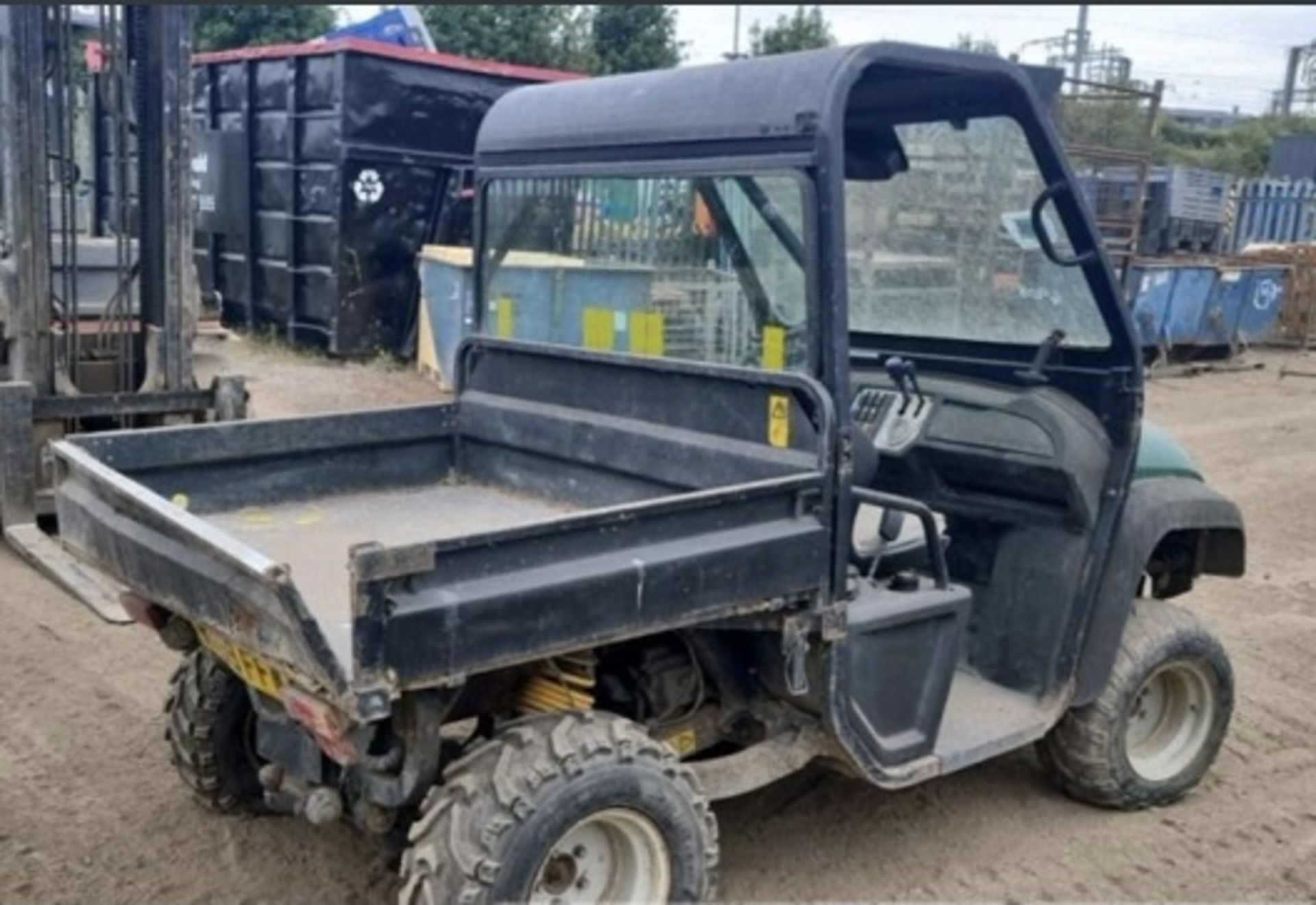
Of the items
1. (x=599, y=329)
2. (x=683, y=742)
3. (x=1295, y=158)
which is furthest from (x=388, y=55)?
(x=1295, y=158)

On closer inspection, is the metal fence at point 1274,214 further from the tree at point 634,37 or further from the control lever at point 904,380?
the control lever at point 904,380

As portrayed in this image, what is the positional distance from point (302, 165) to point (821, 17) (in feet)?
55.1

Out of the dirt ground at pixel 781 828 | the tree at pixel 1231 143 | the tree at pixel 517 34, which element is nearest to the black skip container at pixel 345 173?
the dirt ground at pixel 781 828

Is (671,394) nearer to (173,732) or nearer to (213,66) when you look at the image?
(173,732)

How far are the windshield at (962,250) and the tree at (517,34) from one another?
18190mm

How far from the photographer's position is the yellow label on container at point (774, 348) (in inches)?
133

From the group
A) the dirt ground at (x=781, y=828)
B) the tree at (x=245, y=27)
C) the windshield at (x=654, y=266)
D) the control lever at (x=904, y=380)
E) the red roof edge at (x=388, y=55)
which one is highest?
the tree at (x=245, y=27)

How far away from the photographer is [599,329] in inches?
153

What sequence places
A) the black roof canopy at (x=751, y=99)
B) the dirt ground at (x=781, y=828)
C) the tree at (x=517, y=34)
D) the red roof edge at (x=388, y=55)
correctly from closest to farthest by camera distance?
the black roof canopy at (x=751, y=99) → the dirt ground at (x=781, y=828) → the red roof edge at (x=388, y=55) → the tree at (x=517, y=34)

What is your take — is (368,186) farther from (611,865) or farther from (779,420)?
(611,865)

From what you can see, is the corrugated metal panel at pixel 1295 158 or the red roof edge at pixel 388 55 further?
the corrugated metal panel at pixel 1295 158

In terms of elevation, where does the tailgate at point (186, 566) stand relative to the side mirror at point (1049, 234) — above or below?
below

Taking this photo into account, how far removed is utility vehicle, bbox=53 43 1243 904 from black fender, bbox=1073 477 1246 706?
0.04ft

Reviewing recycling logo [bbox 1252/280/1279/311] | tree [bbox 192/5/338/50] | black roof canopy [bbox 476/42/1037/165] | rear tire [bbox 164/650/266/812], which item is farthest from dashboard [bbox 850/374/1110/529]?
tree [bbox 192/5/338/50]
